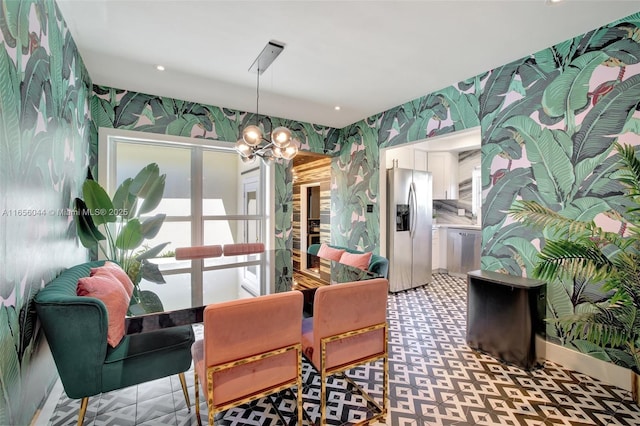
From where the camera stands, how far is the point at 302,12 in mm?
1955

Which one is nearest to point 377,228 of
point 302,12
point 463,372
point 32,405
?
point 463,372

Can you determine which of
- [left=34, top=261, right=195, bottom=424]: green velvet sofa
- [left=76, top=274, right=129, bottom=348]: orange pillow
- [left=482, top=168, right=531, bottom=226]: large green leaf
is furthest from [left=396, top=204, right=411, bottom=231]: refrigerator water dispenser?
[left=76, top=274, right=129, bottom=348]: orange pillow

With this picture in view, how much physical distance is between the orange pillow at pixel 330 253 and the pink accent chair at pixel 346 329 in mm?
1380

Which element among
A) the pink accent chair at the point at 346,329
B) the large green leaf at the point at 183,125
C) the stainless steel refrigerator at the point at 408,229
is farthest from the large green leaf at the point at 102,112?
the stainless steel refrigerator at the point at 408,229

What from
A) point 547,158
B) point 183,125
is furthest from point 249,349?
point 183,125

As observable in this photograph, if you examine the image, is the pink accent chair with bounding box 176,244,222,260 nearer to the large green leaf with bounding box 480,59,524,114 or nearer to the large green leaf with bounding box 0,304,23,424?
the large green leaf with bounding box 0,304,23,424

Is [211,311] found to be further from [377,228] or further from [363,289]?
[377,228]

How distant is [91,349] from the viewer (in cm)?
138

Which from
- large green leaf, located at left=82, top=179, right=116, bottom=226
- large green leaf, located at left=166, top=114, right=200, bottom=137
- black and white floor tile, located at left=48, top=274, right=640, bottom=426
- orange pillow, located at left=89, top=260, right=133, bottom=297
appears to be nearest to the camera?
black and white floor tile, located at left=48, top=274, right=640, bottom=426

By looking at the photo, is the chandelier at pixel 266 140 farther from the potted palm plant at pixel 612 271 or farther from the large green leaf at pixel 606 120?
the large green leaf at pixel 606 120

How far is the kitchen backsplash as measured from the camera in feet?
17.6

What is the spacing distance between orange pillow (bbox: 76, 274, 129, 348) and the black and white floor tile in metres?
0.72

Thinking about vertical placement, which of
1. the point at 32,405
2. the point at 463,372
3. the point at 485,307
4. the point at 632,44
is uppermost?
the point at 632,44

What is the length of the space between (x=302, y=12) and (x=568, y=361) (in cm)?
356
